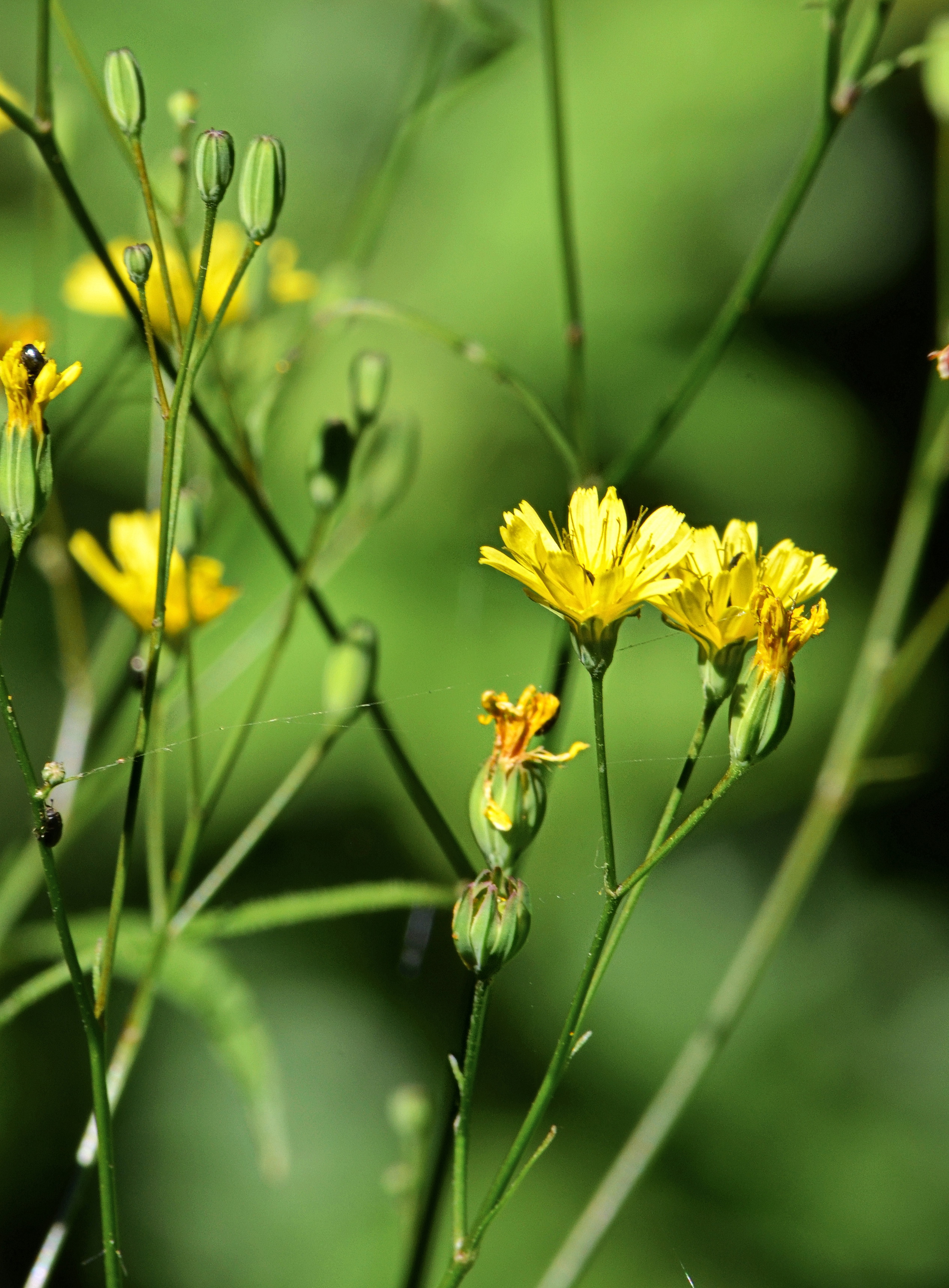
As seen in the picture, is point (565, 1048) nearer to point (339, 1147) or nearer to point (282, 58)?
point (339, 1147)

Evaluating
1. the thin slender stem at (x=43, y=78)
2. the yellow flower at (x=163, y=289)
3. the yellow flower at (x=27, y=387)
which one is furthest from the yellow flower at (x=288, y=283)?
the yellow flower at (x=27, y=387)

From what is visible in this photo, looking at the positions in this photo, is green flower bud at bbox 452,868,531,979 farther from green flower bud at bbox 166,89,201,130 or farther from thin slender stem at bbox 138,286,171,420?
green flower bud at bbox 166,89,201,130

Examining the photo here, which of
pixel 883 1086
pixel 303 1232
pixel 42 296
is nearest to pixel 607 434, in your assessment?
pixel 42 296

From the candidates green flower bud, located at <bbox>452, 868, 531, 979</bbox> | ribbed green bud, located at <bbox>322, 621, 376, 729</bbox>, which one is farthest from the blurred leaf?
green flower bud, located at <bbox>452, 868, 531, 979</bbox>

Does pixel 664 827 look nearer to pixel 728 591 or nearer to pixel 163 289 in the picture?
pixel 728 591

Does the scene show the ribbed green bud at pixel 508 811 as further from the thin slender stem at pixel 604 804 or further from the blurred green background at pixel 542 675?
the blurred green background at pixel 542 675

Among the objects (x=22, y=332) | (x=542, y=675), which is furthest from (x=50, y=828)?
(x=542, y=675)
